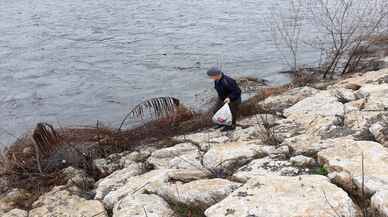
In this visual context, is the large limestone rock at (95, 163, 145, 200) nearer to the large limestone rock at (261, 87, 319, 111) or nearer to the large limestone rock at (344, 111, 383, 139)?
the large limestone rock at (344, 111, 383, 139)

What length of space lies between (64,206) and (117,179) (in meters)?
0.81

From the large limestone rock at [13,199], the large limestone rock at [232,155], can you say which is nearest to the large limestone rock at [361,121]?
the large limestone rock at [232,155]

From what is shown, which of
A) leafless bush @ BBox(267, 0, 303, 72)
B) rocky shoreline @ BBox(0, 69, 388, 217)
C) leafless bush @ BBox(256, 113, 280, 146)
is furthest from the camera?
leafless bush @ BBox(267, 0, 303, 72)

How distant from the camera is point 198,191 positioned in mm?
5023

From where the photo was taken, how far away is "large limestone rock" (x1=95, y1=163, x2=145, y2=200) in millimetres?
6109

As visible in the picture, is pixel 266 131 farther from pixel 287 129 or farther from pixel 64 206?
pixel 64 206

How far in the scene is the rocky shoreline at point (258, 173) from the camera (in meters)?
4.43

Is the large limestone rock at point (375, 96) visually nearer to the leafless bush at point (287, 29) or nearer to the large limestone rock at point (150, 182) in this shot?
the large limestone rock at point (150, 182)

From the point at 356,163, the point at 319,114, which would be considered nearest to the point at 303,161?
the point at 356,163

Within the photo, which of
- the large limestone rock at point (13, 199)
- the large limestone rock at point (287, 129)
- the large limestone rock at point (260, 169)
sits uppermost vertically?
the large limestone rock at point (260, 169)

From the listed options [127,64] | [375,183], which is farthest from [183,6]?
[375,183]

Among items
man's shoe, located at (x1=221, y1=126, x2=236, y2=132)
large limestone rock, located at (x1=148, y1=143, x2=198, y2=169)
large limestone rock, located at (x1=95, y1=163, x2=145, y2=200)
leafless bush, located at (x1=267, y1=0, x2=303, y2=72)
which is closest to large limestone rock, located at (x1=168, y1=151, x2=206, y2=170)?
large limestone rock, located at (x1=148, y1=143, x2=198, y2=169)

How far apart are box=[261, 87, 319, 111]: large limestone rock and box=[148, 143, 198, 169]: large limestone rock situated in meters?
2.33

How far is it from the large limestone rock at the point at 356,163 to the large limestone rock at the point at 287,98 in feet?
10.9
